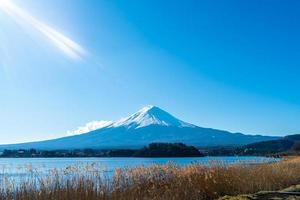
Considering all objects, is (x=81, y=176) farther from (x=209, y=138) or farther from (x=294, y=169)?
(x=209, y=138)

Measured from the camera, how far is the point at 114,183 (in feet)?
31.6

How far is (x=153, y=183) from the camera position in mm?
10656

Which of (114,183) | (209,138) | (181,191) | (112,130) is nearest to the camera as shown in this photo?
(114,183)

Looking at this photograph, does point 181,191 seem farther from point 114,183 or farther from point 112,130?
point 112,130

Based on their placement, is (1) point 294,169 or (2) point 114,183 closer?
(2) point 114,183

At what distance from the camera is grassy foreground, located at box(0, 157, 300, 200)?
8.54 metres

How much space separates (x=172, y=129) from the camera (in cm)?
18900

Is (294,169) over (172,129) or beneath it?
beneath

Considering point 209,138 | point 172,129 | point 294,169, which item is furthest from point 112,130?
point 294,169

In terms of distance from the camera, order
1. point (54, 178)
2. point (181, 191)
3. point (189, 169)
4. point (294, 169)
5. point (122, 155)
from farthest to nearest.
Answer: point (122, 155) → point (294, 169) → point (189, 169) → point (181, 191) → point (54, 178)

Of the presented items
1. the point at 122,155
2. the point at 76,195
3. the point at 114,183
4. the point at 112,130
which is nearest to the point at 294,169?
the point at 114,183

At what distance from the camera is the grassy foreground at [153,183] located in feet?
28.0

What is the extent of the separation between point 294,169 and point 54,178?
7.94 metres

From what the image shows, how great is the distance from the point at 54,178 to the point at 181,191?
2.72m
